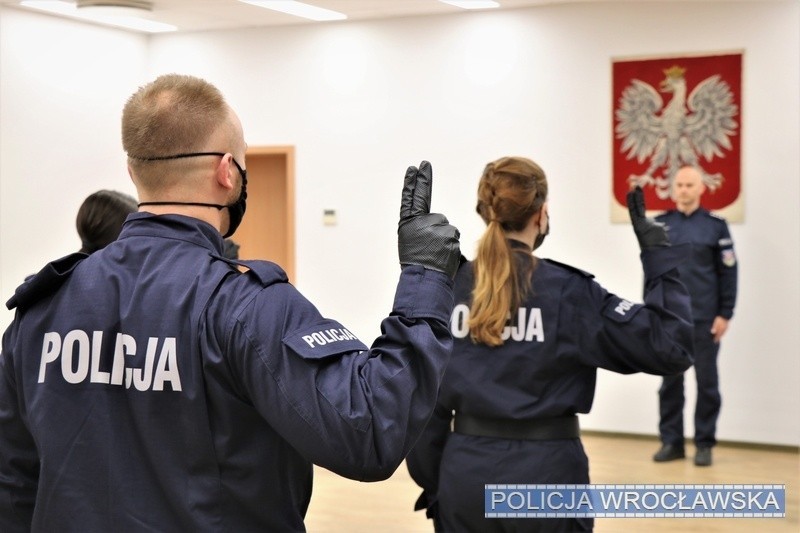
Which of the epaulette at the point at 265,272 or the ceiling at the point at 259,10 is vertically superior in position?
the ceiling at the point at 259,10

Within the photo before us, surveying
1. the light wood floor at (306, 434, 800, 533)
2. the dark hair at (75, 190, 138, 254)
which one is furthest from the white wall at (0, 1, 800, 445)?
the dark hair at (75, 190, 138, 254)

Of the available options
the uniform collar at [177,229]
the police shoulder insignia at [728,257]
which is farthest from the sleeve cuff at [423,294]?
the police shoulder insignia at [728,257]

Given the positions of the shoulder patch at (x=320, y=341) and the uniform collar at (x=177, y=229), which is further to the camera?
the uniform collar at (x=177, y=229)

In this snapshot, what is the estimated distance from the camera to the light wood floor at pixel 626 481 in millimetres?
5445

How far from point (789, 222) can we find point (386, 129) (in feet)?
10.8

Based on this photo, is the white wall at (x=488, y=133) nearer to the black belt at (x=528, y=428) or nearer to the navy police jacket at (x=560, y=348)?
the navy police jacket at (x=560, y=348)

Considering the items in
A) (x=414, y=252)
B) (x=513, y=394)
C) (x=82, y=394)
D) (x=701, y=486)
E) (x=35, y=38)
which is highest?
(x=35, y=38)

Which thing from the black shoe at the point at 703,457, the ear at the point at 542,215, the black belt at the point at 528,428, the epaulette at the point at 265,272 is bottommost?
the black shoe at the point at 703,457

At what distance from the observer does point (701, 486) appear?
241 inches

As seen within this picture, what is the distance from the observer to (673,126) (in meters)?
7.59

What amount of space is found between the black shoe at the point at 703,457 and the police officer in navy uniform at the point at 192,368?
5679 millimetres

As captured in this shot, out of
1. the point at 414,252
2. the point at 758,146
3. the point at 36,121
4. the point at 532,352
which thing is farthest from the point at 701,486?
the point at 36,121

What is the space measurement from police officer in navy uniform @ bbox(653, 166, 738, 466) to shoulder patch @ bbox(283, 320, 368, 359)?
18.6ft

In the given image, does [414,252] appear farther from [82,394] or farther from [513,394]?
[513,394]
